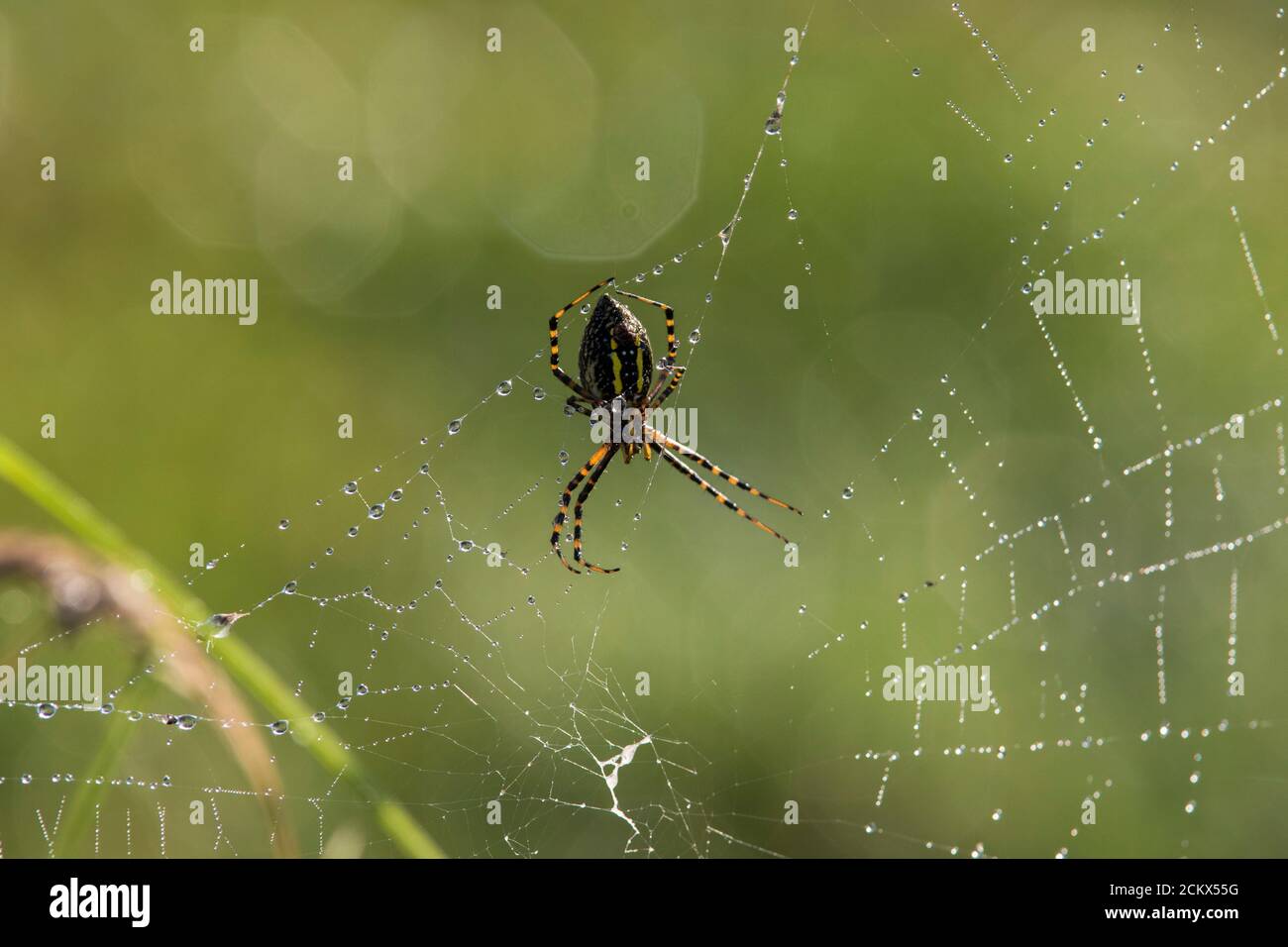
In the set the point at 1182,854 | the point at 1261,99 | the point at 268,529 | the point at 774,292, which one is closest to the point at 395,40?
the point at 774,292

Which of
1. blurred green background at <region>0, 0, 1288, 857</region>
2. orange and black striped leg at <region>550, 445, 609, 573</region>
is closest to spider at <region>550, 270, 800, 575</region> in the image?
orange and black striped leg at <region>550, 445, 609, 573</region>

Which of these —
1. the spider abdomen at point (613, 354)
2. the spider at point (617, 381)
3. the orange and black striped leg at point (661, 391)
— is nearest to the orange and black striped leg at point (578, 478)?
the spider at point (617, 381)

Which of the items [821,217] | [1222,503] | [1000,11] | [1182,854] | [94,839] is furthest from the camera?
[1000,11]

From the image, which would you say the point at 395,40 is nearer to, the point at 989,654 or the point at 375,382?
the point at 375,382

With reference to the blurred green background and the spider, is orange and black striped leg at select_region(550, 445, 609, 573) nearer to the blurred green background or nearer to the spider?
Result: the spider

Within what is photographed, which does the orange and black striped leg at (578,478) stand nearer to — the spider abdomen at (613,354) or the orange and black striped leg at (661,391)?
the orange and black striped leg at (661,391)

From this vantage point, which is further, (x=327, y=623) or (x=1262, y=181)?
(x=1262, y=181)
